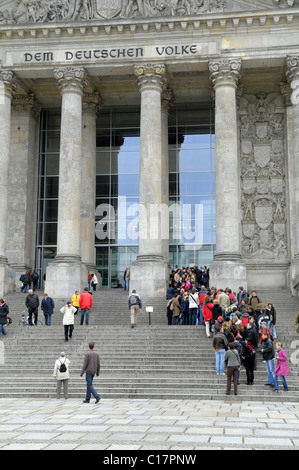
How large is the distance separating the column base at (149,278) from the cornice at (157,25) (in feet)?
39.8

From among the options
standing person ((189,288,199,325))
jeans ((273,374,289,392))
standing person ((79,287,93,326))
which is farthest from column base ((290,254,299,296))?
jeans ((273,374,289,392))

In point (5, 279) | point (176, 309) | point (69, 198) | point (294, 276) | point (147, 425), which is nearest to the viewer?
point (147, 425)

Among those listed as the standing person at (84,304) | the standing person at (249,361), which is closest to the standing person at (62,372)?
the standing person at (249,361)

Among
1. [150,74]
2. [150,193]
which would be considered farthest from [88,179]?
[150,74]

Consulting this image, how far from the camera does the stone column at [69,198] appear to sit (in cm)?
2853

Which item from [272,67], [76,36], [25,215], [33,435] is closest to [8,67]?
[76,36]

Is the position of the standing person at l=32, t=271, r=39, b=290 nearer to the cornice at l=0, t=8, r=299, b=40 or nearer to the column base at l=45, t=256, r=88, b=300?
the column base at l=45, t=256, r=88, b=300

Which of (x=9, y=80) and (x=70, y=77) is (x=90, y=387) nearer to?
(x=70, y=77)

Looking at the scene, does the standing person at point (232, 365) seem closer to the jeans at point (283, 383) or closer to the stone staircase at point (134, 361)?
the stone staircase at point (134, 361)

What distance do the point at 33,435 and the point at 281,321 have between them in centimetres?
1517

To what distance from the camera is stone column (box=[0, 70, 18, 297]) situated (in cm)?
2930

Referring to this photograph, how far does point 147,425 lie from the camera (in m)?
10.7

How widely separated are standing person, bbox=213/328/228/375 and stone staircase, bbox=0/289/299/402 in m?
0.29

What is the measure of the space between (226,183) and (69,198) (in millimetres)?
8127
